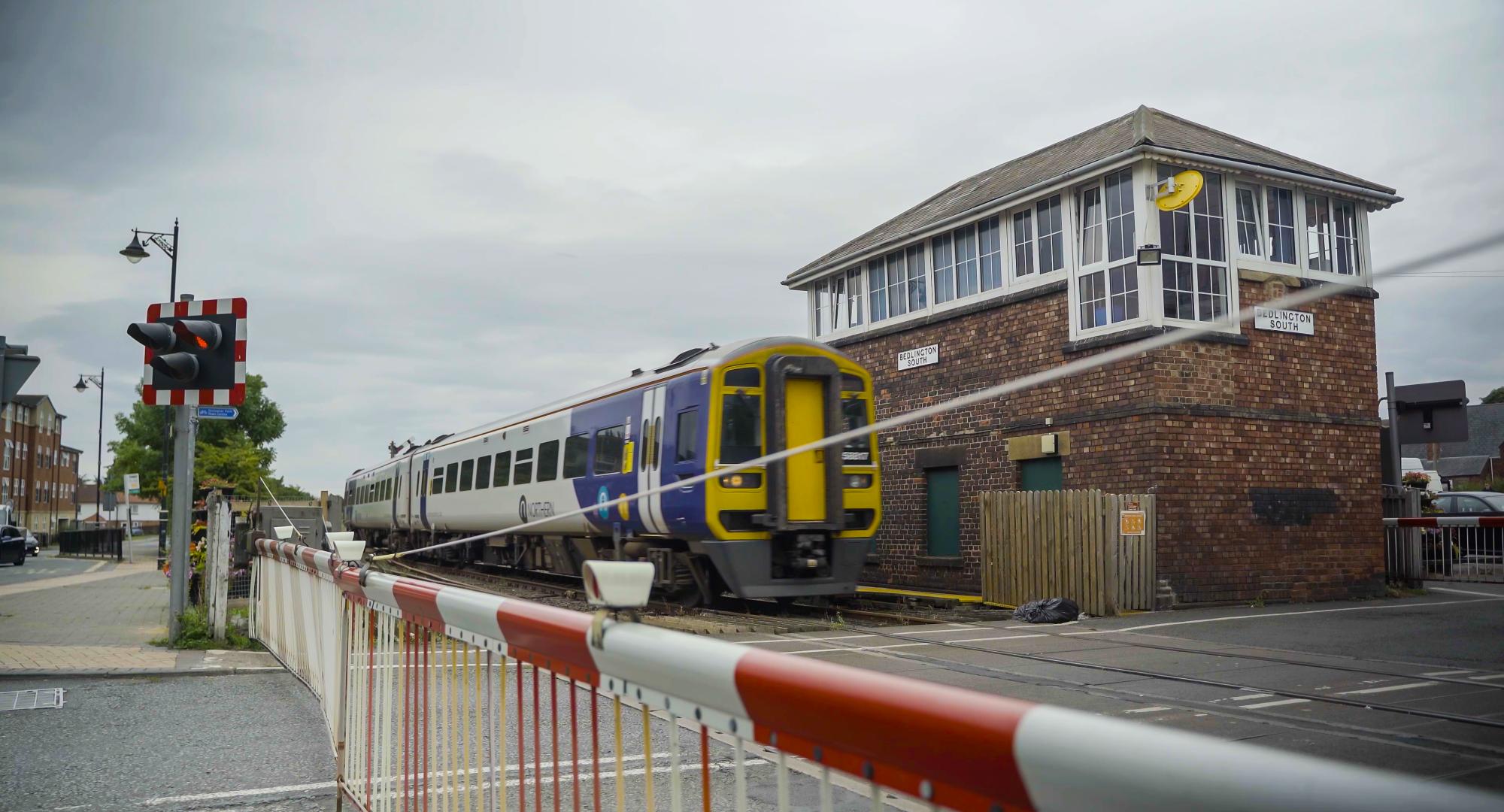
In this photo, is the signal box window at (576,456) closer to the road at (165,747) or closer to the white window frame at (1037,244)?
the white window frame at (1037,244)

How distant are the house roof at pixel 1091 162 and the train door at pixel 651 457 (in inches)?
270

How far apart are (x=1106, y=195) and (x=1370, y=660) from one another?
330 inches

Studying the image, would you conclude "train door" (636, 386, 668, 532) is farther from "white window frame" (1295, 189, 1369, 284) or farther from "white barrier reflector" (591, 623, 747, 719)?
"white barrier reflector" (591, 623, 747, 719)

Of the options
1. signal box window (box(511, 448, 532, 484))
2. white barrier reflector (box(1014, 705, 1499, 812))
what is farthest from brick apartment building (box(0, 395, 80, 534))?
white barrier reflector (box(1014, 705, 1499, 812))

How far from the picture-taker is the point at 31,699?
7148 millimetres

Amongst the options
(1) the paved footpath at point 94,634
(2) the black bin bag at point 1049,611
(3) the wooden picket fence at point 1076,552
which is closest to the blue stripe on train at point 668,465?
(2) the black bin bag at point 1049,611

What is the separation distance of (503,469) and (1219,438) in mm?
11239

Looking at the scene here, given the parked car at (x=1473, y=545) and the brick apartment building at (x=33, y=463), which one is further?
the brick apartment building at (x=33, y=463)

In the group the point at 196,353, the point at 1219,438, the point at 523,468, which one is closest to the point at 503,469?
the point at 523,468

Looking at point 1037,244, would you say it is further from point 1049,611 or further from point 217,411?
point 217,411

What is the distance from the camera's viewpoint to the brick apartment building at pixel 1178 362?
14.7 meters

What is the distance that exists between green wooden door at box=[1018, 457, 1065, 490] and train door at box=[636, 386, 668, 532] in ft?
21.0

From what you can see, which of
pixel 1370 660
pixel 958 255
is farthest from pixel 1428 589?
pixel 1370 660

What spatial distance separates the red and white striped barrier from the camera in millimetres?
16641
